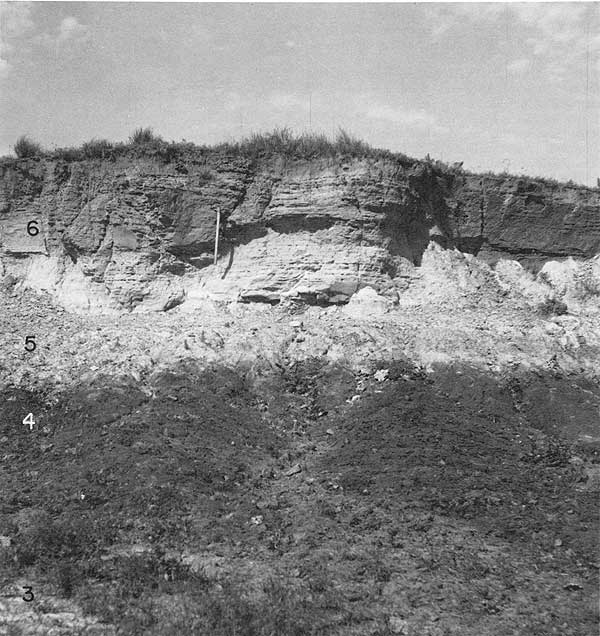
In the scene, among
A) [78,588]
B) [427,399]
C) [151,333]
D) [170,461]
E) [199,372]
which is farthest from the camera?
[151,333]

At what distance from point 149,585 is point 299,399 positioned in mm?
5708

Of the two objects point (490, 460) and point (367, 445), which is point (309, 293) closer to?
point (367, 445)

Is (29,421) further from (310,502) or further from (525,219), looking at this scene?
(525,219)

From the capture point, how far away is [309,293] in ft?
50.3

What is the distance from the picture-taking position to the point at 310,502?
386 inches

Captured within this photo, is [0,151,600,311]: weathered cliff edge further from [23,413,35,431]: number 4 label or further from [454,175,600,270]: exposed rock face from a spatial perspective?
[23,413,35,431]: number 4 label

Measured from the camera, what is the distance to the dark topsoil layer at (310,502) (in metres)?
7.27

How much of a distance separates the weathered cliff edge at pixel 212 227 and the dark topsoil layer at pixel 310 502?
10.7ft

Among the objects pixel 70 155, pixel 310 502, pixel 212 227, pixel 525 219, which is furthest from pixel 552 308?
pixel 70 155

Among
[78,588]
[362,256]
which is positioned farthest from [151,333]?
[78,588]

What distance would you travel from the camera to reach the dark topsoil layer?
7.27 metres

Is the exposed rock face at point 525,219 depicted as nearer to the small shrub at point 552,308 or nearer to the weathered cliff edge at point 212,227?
→ the weathered cliff edge at point 212,227

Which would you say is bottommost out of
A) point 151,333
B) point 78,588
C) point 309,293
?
point 78,588

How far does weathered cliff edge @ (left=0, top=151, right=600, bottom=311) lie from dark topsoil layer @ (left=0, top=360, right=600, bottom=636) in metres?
3.26
